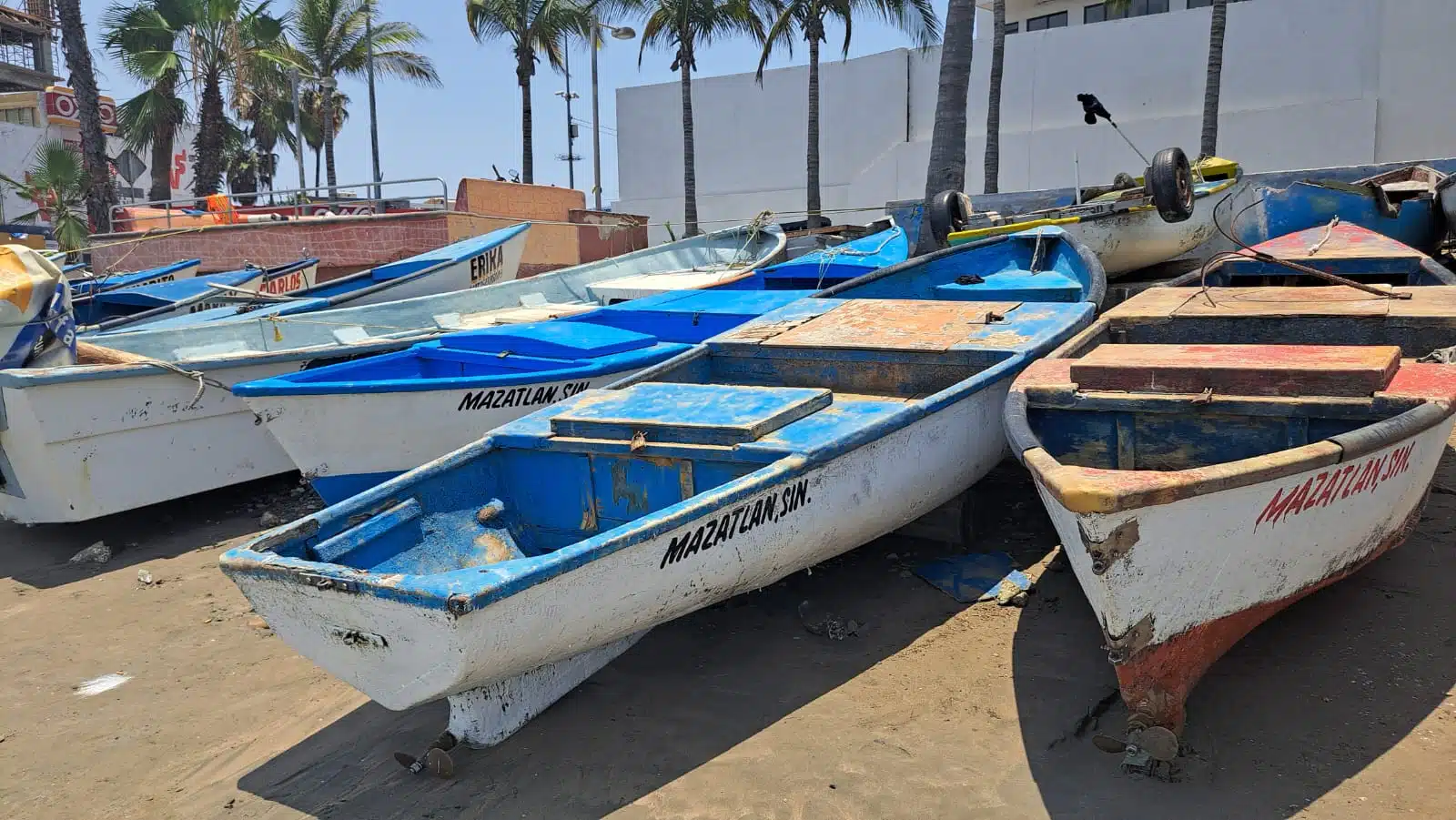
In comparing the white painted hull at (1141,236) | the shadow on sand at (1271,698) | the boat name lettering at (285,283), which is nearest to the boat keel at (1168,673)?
the shadow on sand at (1271,698)

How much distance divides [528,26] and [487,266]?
13.3 metres

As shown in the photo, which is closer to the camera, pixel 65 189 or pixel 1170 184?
pixel 1170 184

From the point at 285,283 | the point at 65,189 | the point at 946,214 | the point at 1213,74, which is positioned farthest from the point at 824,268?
the point at 65,189

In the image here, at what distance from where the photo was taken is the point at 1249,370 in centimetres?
416

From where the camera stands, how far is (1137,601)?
3322 millimetres

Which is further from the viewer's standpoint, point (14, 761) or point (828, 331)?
point (828, 331)

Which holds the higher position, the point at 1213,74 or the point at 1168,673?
the point at 1213,74

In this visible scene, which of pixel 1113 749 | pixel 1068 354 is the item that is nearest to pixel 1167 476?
pixel 1113 749

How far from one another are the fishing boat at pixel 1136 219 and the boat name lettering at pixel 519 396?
14.4 ft

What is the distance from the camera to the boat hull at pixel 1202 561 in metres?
3.24

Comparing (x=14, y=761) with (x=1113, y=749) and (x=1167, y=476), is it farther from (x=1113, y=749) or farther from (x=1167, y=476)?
(x=1167, y=476)

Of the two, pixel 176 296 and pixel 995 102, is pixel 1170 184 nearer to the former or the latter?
pixel 995 102

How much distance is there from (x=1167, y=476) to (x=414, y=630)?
2459mm

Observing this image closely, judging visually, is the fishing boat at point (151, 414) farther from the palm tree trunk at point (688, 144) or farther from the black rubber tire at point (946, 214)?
the palm tree trunk at point (688, 144)
